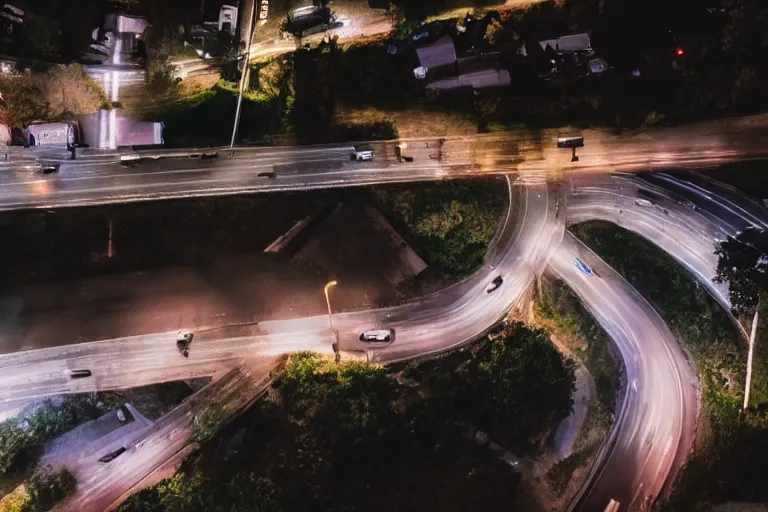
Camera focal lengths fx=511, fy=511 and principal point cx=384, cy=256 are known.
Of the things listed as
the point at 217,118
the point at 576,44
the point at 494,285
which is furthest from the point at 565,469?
the point at 217,118

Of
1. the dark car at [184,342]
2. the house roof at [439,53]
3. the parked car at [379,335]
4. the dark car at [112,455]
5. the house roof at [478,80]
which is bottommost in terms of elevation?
the dark car at [112,455]

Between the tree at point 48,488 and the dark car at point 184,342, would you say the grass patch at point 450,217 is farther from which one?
the tree at point 48,488

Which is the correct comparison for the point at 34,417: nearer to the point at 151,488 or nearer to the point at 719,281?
the point at 151,488

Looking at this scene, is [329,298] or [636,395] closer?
[636,395]

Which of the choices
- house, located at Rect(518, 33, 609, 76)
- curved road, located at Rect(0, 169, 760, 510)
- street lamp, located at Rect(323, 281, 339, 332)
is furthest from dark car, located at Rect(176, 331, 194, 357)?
house, located at Rect(518, 33, 609, 76)

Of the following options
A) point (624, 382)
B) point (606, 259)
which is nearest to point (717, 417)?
point (624, 382)

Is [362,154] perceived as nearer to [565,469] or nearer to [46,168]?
[46,168]

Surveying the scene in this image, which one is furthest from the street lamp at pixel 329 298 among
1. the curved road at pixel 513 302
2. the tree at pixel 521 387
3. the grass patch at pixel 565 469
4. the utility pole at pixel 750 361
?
the utility pole at pixel 750 361
